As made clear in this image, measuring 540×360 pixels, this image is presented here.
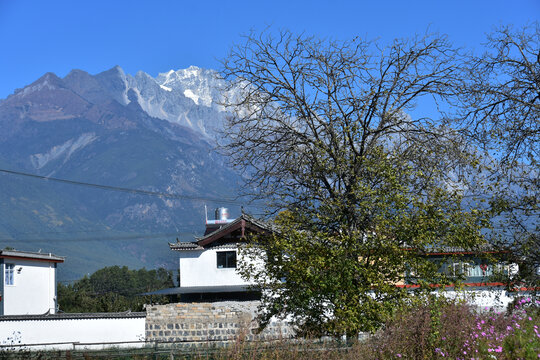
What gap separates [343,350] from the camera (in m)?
11.7

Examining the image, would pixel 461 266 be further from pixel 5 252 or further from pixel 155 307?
pixel 5 252

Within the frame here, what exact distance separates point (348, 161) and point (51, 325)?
74.4 ft

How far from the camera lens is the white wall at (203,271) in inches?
1649

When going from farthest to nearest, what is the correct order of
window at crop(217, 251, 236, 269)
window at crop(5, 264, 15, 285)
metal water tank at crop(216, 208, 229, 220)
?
metal water tank at crop(216, 208, 229, 220), window at crop(5, 264, 15, 285), window at crop(217, 251, 236, 269)

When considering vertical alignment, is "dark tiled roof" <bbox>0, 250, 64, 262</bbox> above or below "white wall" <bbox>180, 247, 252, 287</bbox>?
above

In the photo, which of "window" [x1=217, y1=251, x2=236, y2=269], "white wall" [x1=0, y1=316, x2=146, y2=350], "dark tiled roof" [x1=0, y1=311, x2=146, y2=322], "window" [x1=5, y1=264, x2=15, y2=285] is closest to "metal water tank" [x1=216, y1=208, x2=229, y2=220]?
"window" [x1=217, y1=251, x2=236, y2=269]

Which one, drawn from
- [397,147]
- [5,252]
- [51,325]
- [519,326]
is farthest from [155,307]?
[5,252]

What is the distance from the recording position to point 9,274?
162ft

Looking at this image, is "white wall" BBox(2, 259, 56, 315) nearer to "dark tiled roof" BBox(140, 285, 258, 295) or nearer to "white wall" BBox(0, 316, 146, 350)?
"dark tiled roof" BBox(140, 285, 258, 295)

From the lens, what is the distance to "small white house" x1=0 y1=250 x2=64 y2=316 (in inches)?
1925

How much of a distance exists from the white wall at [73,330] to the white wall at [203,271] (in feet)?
29.4

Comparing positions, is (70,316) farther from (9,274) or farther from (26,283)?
(26,283)

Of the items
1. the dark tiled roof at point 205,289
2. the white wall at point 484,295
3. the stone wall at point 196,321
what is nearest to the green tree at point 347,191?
the white wall at point 484,295

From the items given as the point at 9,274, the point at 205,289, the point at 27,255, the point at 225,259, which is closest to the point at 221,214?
the point at 225,259
